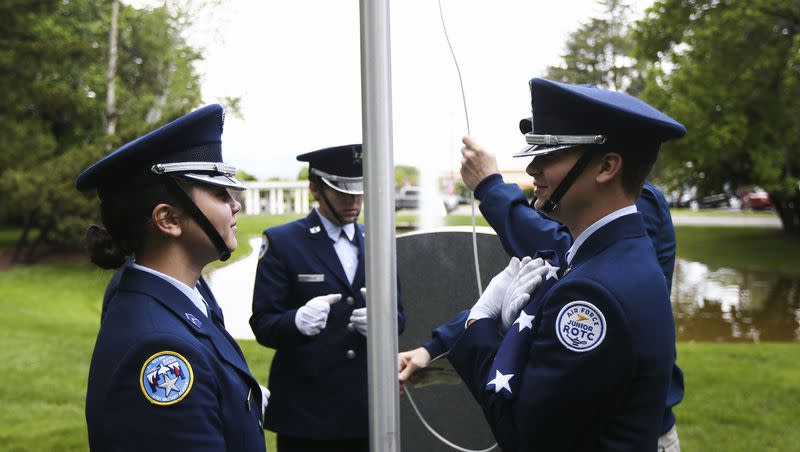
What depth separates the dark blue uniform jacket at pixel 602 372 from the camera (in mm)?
1795

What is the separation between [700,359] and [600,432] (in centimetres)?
811

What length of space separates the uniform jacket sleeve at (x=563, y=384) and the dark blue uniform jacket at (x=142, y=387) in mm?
639

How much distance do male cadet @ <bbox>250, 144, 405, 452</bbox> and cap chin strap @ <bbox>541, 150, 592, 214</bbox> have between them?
143 centimetres

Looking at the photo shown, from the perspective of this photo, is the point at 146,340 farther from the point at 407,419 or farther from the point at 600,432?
the point at 407,419

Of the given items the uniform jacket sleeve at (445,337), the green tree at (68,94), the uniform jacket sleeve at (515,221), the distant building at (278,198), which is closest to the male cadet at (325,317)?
the uniform jacket sleeve at (445,337)

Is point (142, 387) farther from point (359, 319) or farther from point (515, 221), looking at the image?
point (359, 319)

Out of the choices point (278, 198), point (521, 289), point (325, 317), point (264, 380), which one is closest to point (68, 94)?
point (278, 198)

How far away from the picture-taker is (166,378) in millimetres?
1697

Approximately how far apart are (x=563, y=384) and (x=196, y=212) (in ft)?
3.32

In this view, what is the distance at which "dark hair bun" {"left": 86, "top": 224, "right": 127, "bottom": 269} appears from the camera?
6.54 ft

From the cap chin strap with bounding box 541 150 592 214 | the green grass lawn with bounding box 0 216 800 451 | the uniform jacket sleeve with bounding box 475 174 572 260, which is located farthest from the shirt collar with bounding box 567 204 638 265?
the green grass lawn with bounding box 0 216 800 451

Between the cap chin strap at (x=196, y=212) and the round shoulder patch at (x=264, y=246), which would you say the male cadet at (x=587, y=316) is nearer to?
the cap chin strap at (x=196, y=212)

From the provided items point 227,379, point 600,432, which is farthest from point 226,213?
point 600,432

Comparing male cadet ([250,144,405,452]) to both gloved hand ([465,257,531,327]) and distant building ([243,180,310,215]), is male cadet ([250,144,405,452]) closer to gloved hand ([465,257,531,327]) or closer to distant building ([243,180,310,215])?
gloved hand ([465,257,531,327])
